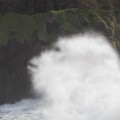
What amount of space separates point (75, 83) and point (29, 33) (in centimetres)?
508

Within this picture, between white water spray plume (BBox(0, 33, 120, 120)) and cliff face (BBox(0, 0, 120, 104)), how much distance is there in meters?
0.68

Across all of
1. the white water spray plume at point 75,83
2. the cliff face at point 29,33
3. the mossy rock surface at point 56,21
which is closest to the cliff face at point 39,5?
the cliff face at point 29,33

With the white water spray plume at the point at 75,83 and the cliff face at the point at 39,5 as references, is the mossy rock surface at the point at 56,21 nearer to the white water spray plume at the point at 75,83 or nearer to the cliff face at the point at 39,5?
the white water spray plume at the point at 75,83

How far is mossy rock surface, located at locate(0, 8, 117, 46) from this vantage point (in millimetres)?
28422

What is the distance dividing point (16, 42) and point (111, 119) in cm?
945

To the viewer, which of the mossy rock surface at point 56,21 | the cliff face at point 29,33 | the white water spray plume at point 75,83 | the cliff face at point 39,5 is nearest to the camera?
the white water spray plume at point 75,83

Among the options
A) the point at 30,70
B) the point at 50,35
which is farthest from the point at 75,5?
the point at 30,70

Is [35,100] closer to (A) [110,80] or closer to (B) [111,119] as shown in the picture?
(A) [110,80]

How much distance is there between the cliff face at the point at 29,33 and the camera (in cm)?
2709

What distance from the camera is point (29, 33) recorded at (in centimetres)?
2841

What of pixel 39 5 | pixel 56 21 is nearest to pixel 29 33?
pixel 56 21

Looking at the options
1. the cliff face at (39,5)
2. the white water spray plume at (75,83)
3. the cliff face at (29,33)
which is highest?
the cliff face at (39,5)

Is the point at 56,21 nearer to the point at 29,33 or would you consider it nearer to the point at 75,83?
the point at 29,33

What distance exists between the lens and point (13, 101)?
26.5 m
